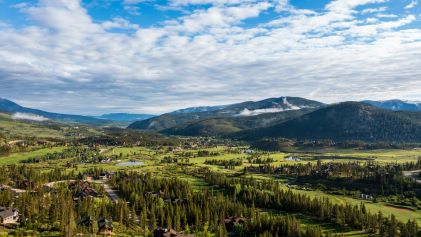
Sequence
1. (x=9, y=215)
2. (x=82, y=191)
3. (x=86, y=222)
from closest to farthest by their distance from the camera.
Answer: (x=9, y=215)
(x=86, y=222)
(x=82, y=191)

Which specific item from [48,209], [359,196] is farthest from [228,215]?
[359,196]

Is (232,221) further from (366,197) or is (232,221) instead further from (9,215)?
(366,197)

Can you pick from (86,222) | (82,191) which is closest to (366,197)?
(86,222)

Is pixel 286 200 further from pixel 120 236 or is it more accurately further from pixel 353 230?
pixel 120 236

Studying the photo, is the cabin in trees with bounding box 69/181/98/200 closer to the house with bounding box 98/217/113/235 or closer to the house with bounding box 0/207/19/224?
the house with bounding box 0/207/19/224

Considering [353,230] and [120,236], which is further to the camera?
[353,230]

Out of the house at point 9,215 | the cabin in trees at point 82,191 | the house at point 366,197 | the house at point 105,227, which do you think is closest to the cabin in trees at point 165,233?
the house at point 105,227

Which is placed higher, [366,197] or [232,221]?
[366,197]
